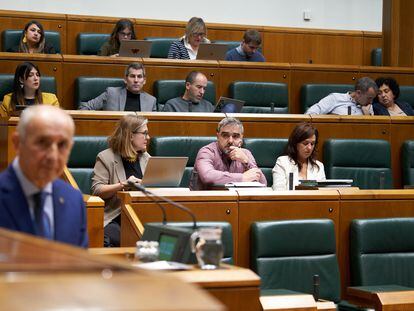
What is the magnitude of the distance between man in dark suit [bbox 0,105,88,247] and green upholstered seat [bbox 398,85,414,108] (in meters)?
4.18

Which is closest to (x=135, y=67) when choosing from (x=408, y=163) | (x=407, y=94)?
(x=408, y=163)

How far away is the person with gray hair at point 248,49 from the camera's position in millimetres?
6254

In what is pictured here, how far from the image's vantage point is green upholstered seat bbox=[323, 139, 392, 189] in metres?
4.72

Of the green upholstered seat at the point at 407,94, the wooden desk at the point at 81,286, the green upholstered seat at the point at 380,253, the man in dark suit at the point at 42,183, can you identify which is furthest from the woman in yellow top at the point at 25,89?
the wooden desk at the point at 81,286

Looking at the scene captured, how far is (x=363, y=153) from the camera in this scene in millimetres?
4762

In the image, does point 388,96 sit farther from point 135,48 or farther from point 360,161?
point 135,48

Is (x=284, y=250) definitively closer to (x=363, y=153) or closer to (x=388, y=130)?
(x=363, y=153)

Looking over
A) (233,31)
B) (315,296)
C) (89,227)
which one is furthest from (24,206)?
(233,31)

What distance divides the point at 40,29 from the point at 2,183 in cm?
410

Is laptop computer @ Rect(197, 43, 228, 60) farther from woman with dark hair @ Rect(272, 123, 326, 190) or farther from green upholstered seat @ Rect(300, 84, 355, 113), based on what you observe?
woman with dark hair @ Rect(272, 123, 326, 190)

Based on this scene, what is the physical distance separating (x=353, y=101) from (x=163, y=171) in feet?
6.77

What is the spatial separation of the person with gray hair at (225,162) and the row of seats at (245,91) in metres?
1.10

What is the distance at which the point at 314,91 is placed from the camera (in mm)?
5723

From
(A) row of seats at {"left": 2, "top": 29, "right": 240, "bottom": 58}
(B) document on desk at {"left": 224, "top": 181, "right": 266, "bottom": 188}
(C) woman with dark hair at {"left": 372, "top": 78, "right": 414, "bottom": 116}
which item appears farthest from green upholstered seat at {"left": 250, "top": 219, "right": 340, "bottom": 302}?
(A) row of seats at {"left": 2, "top": 29, "right": 240, "bottom": 58}
